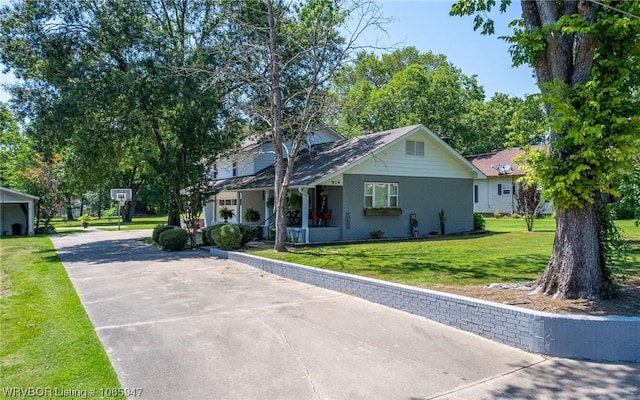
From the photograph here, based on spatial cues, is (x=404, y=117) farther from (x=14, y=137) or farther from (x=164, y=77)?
(x=14, y=137)

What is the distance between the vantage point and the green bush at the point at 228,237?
1515 cm

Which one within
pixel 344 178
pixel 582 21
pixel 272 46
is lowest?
pixel 344 178

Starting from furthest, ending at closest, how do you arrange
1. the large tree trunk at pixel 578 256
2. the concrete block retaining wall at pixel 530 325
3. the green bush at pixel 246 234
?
the green bush at pixel 246 234 < the large tree trunk at pixel 578 256 < the concrete block retaining wall at pixel 530 325

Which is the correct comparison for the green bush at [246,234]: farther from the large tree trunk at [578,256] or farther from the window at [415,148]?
the large tree trunk at [578,256]

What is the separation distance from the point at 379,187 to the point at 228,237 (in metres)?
7.01

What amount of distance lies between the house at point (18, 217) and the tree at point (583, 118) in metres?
28.2

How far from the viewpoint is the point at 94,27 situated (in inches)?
725

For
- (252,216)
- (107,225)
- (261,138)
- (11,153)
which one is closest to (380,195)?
(261,138)

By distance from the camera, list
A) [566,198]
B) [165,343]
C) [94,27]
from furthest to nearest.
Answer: [94,27], [566,198], [165,343]

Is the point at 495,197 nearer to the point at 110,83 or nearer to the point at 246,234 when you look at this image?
the point at 246,234

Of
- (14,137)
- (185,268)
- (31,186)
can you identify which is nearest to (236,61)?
(185,268)

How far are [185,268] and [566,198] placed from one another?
387 inches

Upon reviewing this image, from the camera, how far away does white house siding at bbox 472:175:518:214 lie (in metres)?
31.1

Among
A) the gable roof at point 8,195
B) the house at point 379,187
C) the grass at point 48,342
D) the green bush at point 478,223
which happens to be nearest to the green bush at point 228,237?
the house at point 379,187
